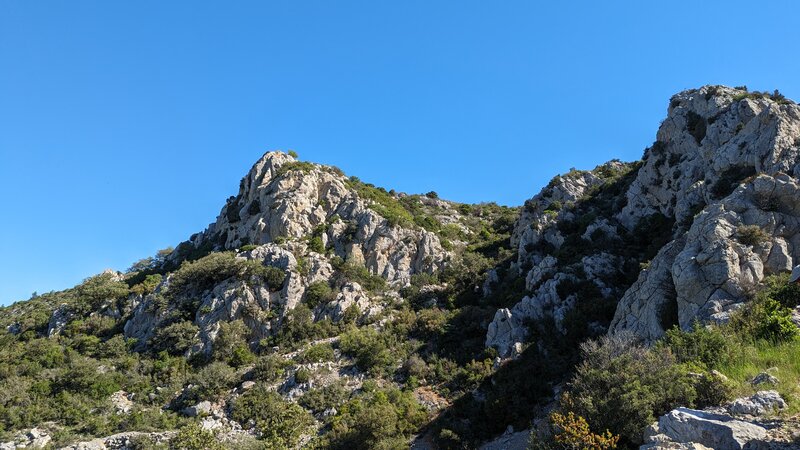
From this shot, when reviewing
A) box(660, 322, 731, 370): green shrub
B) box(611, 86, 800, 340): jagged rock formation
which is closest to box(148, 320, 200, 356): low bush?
box(611, 86, 800, 340): jagged rock formation

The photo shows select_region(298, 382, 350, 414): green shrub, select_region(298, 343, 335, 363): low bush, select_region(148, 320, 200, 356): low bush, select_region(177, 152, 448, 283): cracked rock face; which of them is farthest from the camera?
select_region(177, 152, 448, 283): cracked rock face

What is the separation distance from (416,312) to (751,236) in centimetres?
2444

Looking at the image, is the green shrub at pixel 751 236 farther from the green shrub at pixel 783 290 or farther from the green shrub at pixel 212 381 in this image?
the green shrub at pixel 212 381

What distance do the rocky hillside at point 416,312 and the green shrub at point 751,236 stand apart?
3.3 inches

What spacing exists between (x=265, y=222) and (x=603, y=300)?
3303cm

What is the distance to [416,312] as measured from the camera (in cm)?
3934

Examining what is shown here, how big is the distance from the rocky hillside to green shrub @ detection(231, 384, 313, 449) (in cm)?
11

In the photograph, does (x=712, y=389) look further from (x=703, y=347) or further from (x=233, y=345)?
(x=233, y=345)

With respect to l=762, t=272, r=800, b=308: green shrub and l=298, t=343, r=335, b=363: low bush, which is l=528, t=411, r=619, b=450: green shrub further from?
l=298, t=343, r=335, b=363: low bush

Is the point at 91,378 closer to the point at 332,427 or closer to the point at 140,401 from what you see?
the point at 140,401

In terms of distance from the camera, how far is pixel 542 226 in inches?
1622

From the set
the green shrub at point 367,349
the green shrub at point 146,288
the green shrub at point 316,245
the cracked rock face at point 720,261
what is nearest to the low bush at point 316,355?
the green shrub at point 367,349

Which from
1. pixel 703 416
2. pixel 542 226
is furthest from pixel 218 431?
pixel 542 226

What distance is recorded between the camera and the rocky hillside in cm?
2103
